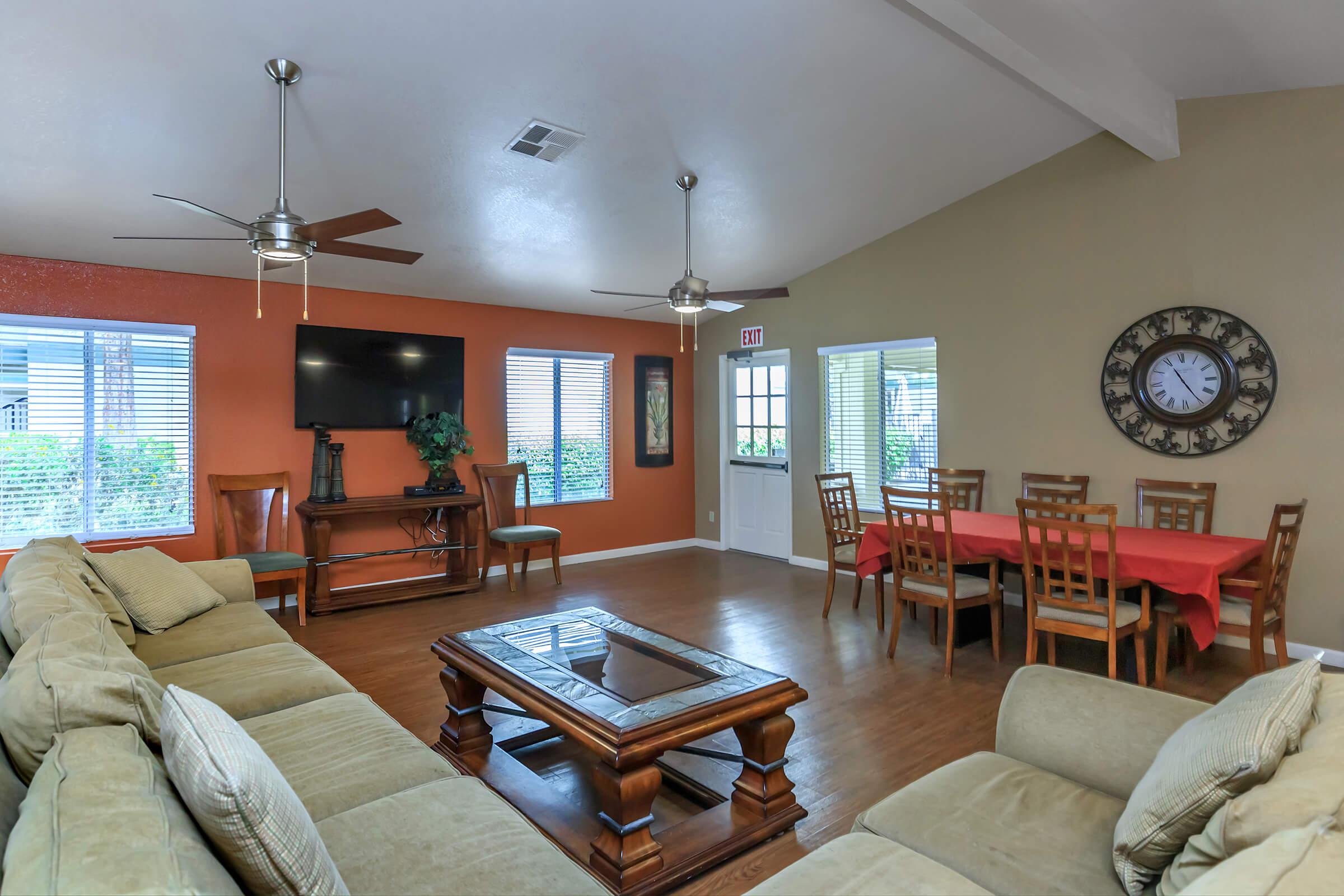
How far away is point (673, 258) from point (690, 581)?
8.78 ft

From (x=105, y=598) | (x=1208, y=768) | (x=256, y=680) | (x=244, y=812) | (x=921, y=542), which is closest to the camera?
(x=244, y=812)

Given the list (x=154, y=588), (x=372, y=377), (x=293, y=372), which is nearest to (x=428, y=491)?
(x=372, y=377)

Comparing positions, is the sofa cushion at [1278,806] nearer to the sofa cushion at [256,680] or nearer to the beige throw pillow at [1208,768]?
the beige throw pillow at [1208,768]

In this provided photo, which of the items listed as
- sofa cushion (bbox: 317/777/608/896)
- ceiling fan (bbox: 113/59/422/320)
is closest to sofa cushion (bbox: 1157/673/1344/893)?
sofa cushion (bbox: 317/777/608/896)

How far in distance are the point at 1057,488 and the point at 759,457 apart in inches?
117

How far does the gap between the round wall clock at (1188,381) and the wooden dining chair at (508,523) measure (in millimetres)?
4261

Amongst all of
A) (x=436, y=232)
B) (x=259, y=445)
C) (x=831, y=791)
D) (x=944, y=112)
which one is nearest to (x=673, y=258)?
(x=436, y=232)

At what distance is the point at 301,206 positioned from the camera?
425 centimetres

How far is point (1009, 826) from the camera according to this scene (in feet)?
5.30

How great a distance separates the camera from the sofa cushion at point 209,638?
286cm

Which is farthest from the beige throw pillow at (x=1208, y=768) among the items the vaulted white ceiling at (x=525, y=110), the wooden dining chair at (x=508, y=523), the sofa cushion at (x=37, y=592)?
the wooden dining chair at (x=508, y=523)

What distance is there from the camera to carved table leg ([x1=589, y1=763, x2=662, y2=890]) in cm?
207

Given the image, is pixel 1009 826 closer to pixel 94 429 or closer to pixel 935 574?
pixel 935 574

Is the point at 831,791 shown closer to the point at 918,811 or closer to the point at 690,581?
the point at 918,811
